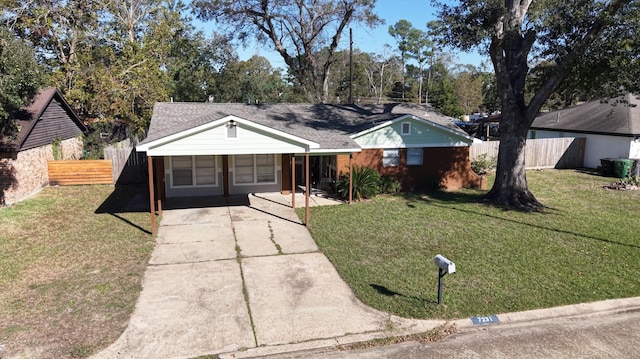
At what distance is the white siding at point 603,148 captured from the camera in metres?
22.6

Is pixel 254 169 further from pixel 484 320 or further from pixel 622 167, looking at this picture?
pixel 622 167

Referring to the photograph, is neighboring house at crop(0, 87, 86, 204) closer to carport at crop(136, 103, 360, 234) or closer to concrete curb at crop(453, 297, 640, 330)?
carport at crop(136, 103, 360, 234)

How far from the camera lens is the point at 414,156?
1841cm

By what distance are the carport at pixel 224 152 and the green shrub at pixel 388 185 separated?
218 centimetres

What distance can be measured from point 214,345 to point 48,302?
3.64 m

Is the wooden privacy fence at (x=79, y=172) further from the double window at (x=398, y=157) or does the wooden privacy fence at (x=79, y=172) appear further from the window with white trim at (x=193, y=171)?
the double window at (x=398, y=157)

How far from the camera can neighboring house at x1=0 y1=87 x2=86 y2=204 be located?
1579cm

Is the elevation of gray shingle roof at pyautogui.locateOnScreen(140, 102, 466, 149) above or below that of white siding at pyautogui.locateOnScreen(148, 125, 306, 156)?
above

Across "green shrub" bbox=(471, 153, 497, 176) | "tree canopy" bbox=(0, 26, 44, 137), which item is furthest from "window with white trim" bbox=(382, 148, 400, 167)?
"tree canopy" bbox=(0, 26, 44, 137)

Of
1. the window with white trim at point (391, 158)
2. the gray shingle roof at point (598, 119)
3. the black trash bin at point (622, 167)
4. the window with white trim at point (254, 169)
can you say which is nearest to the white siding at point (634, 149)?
the gray shingle roof at point (598, 119)

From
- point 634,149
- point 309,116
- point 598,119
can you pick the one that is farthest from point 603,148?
point 309,116

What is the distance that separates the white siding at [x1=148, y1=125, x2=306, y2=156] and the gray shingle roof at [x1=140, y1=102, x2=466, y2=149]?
203 cm

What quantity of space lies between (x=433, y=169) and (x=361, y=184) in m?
3.81

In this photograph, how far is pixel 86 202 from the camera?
637 inches
